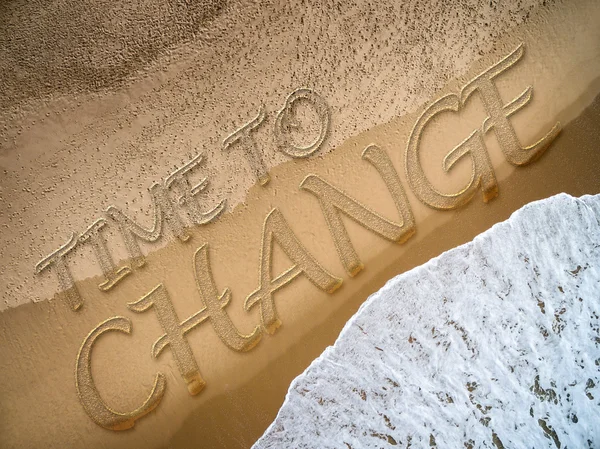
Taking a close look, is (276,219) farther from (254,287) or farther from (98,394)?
(98,394)

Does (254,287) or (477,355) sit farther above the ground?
(254,287)

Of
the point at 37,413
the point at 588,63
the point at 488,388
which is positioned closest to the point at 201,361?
the point at 37,413

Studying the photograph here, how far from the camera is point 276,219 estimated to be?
185 cm

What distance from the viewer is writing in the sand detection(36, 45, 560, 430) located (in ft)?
5.95

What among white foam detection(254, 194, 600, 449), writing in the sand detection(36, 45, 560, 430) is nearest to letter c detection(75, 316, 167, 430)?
writing in the sand detection(36, 45, 560, 430)

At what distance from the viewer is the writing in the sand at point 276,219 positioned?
1814 millimetres

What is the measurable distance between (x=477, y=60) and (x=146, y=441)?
1942 millimetres

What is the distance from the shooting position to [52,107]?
1.89 m

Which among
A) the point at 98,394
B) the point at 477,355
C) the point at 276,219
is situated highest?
the point at 276,219

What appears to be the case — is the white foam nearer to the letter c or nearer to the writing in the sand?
the writing in the sand

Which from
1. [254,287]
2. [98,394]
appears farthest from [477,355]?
[98,394]

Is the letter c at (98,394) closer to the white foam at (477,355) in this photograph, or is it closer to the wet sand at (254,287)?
the wet sand at (254,287)

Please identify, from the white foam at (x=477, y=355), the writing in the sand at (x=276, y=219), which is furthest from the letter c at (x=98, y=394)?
the white foam at (x=477, y=355)

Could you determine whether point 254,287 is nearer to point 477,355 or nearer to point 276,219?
point 276,219
